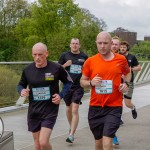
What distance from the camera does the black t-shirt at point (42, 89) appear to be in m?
5.40

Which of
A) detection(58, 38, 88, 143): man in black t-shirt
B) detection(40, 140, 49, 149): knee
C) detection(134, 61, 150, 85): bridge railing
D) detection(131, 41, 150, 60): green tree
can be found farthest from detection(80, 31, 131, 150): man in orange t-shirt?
detection(131, 41, 150, 60): green tree

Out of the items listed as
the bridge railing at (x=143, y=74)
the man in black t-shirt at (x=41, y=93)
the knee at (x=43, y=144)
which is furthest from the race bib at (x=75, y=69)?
the bridge railing at (x=143, y=74)

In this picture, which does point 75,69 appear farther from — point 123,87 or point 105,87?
point 123,87

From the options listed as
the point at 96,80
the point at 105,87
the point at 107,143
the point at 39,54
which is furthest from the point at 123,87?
the point at 39,54

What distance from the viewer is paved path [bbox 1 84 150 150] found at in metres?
7.19

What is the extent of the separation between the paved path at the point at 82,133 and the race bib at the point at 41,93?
177 cm

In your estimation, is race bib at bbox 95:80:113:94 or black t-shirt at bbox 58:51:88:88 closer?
race bib at bbox 95:80:113:94

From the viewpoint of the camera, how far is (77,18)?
43031mm

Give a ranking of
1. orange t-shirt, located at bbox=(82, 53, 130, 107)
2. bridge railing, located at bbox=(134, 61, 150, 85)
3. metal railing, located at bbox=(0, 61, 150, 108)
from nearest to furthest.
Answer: orange t-shirt, located at bbox=(82, 53, 130, 107)
metal railing, located at bbox=(0, 61, 150, 108)
bridge railing, located at bbox=(134, 61, 150, 85)

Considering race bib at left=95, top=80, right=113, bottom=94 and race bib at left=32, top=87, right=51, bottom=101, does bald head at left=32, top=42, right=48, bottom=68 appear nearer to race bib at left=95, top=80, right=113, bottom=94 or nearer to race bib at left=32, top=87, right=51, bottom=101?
race bib at left=32, top=87, right=51, bottom=101

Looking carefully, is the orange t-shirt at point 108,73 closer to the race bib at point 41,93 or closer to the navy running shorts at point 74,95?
the race bib at point 41,93

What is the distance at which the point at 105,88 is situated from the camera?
5195 millimetres

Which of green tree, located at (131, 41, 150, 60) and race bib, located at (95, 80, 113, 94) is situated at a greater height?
race bib, located at (95, 80, 113, 94)

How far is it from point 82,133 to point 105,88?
10.8 ft
